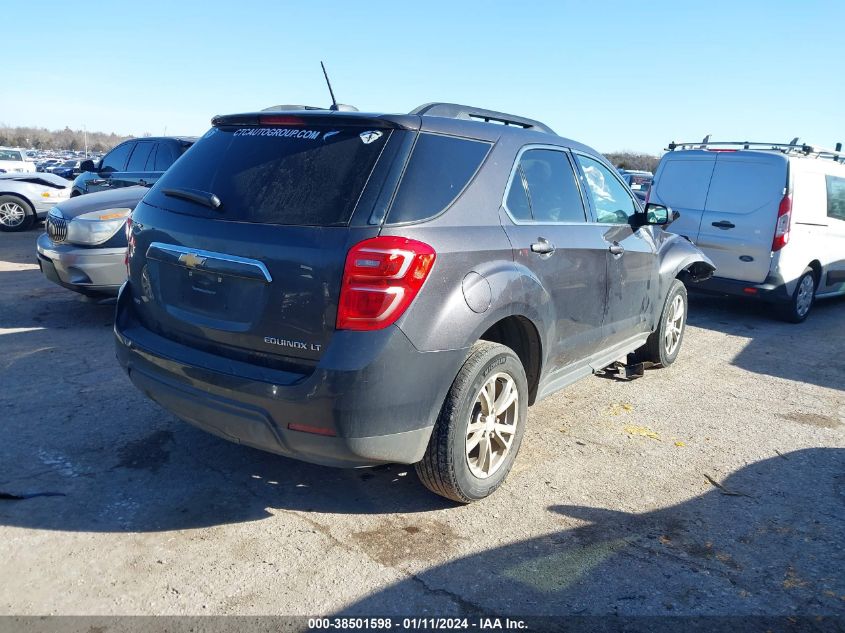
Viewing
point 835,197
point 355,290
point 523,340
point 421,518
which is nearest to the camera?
point 355,290

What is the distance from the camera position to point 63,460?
3.74 m

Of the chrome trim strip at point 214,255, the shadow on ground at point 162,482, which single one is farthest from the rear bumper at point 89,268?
the chrome trim strip at point 214,255

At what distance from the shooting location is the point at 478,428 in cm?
345

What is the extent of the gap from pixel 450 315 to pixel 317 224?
0.70m

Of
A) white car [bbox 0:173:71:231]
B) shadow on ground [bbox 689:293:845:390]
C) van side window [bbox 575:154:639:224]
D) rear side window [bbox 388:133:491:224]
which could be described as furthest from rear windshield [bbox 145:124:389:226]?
white car [bbox 0:173:71:231]

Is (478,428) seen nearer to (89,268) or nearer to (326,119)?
(326,119)

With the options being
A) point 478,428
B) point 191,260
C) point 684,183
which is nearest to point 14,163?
point 684,183

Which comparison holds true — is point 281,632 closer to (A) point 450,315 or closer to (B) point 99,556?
(B) point 99,556

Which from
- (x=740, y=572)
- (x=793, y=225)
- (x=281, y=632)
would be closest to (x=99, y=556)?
(x=281, y=632)

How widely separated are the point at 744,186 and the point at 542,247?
5.39 meters

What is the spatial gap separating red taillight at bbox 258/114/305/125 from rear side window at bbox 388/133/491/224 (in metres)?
0.59

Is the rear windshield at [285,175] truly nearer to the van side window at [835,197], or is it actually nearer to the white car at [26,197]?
the van side window at [835,197]

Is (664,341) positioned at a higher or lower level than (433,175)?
lower

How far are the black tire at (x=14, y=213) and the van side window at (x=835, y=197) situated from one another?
1317cm
